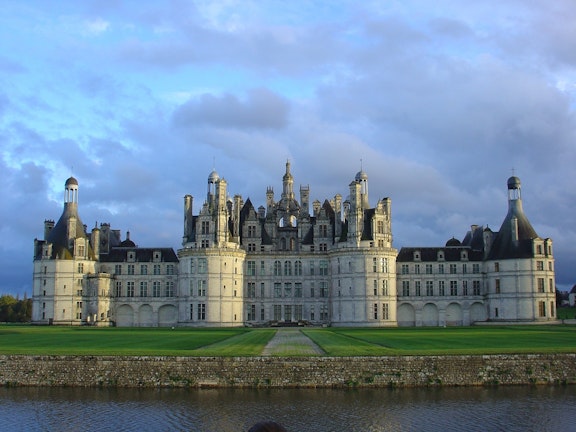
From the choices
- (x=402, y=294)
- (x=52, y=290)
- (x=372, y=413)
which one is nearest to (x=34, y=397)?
(x=372, y=413)

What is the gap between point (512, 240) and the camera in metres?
93.6

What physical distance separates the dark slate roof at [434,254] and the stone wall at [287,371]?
60.7 m

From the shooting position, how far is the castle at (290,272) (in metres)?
91.8

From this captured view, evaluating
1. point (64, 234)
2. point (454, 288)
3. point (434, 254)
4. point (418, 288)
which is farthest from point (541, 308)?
point (64, 234)

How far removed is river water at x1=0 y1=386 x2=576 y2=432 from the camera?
27125mm

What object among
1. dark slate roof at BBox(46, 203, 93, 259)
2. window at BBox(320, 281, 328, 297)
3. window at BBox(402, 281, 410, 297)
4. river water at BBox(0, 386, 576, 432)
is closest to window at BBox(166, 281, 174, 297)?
dark slate roof at BBox(46, 203, 93, 259)

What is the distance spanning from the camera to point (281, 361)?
37125 mm

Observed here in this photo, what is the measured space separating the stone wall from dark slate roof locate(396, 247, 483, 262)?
6066cm

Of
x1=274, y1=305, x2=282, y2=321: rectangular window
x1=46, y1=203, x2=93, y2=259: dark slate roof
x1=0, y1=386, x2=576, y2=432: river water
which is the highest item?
x1=46, y1=203, x2=93, y2=259: dark slate roof

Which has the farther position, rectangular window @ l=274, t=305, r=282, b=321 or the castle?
rectangular window @ l=274, t=305, r=282, b=321

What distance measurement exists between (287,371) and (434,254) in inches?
2559

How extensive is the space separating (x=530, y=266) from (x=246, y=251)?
36.4 m

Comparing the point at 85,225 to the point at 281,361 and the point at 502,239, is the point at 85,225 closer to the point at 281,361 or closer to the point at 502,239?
the point at 502,239

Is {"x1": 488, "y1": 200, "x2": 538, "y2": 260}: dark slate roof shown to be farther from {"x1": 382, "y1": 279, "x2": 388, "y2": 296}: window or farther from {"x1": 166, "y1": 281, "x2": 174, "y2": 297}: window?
{"x1": 166, "y1": 281, "x2": 174, "y2": 297}: window
